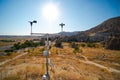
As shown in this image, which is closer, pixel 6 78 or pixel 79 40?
pixel 6 78

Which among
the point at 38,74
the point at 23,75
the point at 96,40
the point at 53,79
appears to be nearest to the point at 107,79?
the point at 53,79

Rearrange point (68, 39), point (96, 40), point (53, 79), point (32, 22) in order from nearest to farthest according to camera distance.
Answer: point (32, 22), point (53, 79), point (96, 40), point (68, 39)

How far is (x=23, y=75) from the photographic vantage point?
1783 centimetres

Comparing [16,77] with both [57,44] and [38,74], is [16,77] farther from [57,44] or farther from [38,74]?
[57,44]

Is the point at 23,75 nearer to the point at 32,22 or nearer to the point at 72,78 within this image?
the point at 72,78

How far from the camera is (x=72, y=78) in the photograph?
57.6ft

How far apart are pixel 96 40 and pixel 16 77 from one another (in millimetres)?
108480

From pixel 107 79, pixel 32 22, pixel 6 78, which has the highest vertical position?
pixel 32 22

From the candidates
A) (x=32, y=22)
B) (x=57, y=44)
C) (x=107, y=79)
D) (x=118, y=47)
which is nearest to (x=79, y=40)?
(x=57, y=44)

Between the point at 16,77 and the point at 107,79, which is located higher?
the point at 16,77

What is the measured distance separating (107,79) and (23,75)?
13276mm

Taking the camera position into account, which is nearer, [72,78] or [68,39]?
[72,78]

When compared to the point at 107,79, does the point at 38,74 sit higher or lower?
higher

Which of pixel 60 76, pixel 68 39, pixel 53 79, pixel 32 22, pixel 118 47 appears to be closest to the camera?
pixel 32 22
